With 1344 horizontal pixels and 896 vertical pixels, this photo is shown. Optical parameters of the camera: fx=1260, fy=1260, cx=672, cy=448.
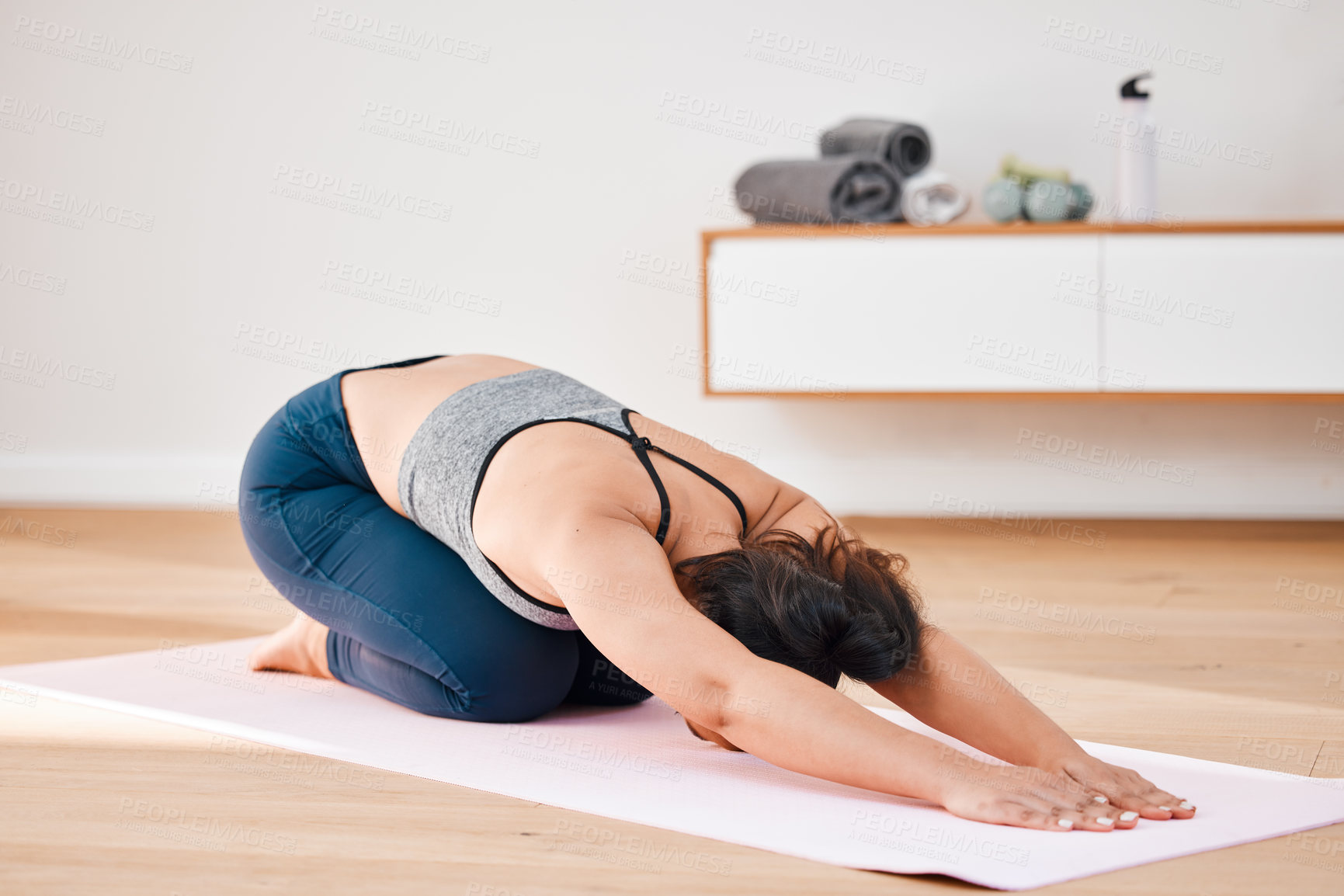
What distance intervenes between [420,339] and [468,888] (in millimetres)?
2797

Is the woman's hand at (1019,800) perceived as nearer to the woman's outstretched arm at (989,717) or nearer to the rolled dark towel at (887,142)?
the woman's outstretched arm at (989,717)

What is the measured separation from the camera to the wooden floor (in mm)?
1111

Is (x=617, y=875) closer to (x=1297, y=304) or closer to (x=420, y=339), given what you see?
(x=1297, y=304)

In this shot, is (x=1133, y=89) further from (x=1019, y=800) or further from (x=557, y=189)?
(x=1019, y=800)

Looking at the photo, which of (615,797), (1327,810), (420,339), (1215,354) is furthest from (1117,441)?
(615,797)

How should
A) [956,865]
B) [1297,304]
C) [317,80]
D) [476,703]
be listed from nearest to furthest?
[956,865]
[476,703]
[1297,304]
[317,80]

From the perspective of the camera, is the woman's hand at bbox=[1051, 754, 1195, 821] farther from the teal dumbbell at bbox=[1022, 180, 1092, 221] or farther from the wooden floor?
the teal dumbbell at bbox=[1022, 180, 1092, 221]

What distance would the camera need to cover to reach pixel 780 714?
115 cm

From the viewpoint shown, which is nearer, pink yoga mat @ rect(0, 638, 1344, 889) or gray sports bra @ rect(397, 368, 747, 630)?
pink yoga mat @ rect(0, 638, 1344, 889)

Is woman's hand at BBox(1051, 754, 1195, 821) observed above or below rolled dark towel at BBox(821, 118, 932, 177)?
below

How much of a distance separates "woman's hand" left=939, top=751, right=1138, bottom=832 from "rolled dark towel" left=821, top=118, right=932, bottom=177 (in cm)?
216

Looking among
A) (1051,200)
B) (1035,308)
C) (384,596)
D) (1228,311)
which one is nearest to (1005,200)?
(1051,200)

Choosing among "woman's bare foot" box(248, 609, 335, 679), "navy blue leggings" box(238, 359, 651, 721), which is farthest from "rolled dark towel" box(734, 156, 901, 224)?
"woman's bare foot" box(248, 609, 335, 679)

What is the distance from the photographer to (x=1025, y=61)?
3.43 m
